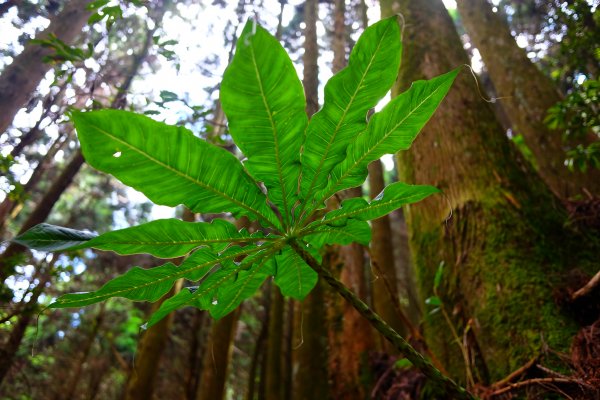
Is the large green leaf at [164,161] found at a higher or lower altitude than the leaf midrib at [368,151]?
lower

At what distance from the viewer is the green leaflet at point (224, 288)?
101 centimetres

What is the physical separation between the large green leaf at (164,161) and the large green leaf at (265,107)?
0.06 m

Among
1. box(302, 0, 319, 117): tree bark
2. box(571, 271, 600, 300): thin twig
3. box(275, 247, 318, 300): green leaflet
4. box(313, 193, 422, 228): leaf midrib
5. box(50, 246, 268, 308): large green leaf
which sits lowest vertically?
box(50, 246, 268, 308): large green leaf

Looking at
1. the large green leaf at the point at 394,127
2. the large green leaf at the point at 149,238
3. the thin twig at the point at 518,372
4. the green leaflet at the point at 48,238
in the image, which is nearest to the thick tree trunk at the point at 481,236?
the thin twig at the point at 518,372

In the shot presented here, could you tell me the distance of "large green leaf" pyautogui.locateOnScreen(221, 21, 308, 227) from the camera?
67 cm

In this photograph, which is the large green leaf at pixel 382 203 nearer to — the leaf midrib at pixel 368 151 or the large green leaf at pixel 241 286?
the leaf midrib at pixel 368 151

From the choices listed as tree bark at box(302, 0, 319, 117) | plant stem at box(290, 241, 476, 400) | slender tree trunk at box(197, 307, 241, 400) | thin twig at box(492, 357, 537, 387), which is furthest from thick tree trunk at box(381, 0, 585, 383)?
slender tree trunk at box(197, 307, 241, 400)

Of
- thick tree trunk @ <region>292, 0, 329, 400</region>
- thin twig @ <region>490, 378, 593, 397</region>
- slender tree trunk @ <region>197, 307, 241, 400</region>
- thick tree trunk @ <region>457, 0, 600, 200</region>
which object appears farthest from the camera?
slender tree trunk @ <region>197, 307, 241, 400</region>

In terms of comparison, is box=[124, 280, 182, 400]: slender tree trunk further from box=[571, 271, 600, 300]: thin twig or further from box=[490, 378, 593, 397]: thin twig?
box=[571, 271, 600, 300]: thin twig

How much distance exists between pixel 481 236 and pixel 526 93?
10.3 feet

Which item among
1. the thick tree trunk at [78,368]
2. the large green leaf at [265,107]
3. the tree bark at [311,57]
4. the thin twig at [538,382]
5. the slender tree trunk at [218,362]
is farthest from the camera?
the thick tree trunk at [78,368]

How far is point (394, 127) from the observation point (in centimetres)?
84

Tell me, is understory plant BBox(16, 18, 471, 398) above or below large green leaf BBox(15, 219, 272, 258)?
above

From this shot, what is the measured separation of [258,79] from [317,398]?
3038 millimetres
